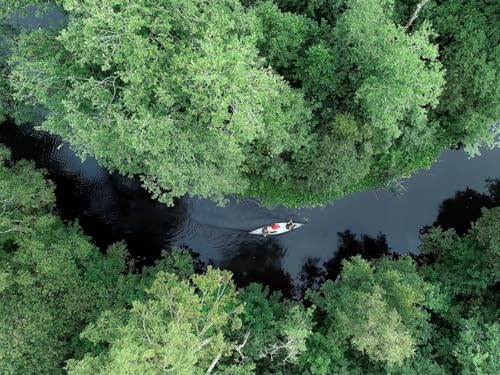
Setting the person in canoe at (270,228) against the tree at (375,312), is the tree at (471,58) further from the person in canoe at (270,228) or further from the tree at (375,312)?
the person in canoe at (270,228)

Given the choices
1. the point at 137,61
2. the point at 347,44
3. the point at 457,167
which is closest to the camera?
the point at 137,61

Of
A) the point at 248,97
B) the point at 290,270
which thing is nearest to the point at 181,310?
the point at 248,97

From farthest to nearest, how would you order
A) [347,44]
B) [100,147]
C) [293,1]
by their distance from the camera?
[293,1] → [347,44] → [100,147]

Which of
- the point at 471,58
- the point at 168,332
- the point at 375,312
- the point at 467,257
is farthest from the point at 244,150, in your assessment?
the point at 467,257

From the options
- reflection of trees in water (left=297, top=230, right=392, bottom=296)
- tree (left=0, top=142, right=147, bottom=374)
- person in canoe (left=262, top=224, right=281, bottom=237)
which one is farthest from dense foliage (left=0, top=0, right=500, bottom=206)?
tree (left=0, top=142, right=147, bottom=374)

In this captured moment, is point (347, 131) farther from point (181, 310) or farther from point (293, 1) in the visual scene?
point (181, 310)
